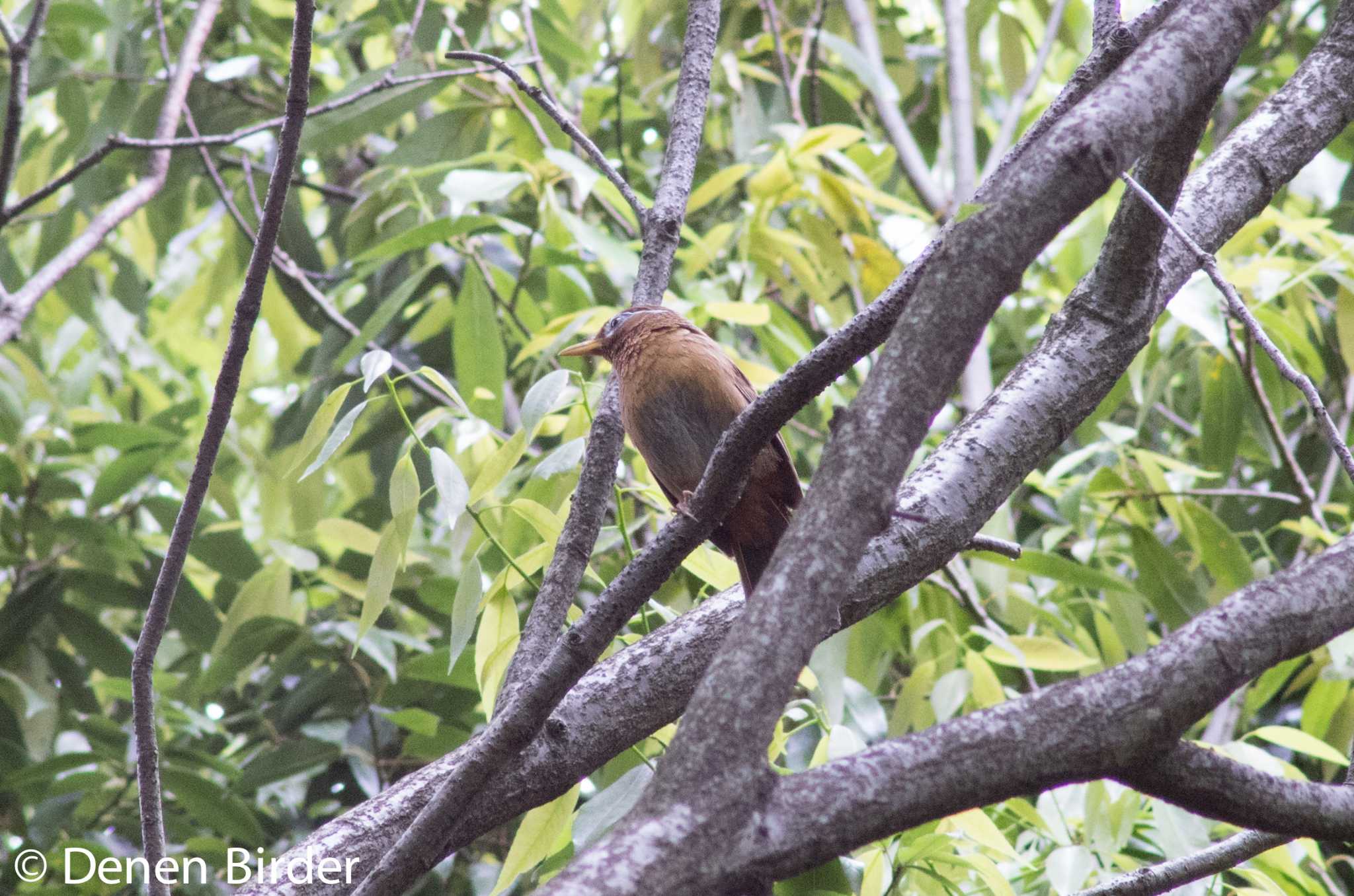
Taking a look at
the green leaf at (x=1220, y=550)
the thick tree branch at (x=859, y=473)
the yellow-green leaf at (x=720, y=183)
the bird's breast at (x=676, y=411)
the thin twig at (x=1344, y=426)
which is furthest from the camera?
the thin twig at (x=1344, y=426)

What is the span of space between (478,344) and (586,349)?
1.37ft

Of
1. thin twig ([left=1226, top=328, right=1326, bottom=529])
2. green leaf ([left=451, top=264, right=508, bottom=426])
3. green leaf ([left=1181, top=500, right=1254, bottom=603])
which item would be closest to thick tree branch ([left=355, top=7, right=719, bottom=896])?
green leaf ([left=451, top=264, right=508, bottom=426])

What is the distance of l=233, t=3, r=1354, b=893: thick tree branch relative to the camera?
1.93 m

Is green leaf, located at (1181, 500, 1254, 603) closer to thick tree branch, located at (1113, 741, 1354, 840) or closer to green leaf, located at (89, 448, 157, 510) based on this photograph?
thick tree branch, located at (1113, 741, 1354, 840)

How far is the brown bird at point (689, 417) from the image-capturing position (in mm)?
2621

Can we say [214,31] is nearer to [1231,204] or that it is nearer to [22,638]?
[22,638]

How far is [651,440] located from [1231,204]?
1.21 metres

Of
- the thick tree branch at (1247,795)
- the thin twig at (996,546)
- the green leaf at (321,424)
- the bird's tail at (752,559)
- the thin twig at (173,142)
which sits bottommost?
the thick tree branch at (1247,795)

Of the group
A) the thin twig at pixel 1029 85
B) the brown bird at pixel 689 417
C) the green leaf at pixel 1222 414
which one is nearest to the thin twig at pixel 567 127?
the brown bird at pixel 689 417

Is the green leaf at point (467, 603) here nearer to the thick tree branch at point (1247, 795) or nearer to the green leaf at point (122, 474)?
the thick tree branch at point (1247, 795)

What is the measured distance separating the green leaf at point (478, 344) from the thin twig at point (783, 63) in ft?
4.18

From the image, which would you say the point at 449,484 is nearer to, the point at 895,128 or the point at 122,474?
the point at 122,474

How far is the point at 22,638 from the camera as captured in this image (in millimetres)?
3686

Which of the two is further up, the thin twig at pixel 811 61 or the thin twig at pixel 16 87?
the thin twig at pixel 16 87
